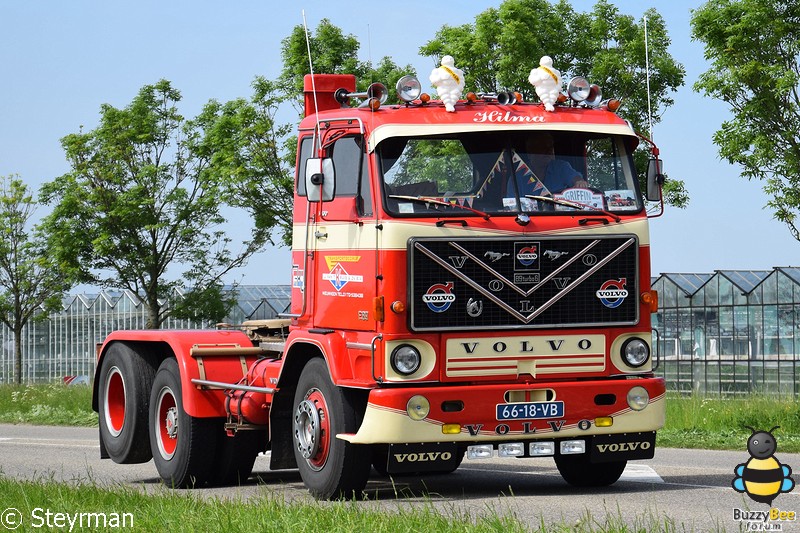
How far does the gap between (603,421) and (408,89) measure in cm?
315

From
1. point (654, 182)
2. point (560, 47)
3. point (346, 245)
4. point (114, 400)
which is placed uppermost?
point (560, 47)

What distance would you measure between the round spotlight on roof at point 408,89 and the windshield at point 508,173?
0.42 meters

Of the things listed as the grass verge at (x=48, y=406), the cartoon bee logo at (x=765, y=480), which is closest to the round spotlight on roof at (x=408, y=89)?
the cartoon bee logo at (x=765, y=480)

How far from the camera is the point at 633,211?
11.3 metres

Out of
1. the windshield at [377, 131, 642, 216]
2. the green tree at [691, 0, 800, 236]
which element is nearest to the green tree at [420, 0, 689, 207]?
the green tree at [691, 0, 800, 236]

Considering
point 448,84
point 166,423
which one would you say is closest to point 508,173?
point 448,84

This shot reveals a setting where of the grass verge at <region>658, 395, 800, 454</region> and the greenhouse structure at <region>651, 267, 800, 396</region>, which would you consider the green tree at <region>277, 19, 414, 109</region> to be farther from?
the grass verge at <region>658, 395, 800, 454</region>

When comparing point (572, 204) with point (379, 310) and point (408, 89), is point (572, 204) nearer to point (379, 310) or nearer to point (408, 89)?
point (408, 89)

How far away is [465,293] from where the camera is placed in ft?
35.0

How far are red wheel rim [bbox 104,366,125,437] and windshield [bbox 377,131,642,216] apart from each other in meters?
5.08

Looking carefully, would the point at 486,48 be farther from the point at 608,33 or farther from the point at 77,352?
the point at 77,352

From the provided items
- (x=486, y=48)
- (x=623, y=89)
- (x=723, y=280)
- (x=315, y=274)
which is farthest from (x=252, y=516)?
(x=723, y=280)

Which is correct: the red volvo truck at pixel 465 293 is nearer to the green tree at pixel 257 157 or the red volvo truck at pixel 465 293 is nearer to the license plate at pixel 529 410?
the license plate at pixel 529 410

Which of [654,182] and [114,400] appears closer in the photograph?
[654,182]
